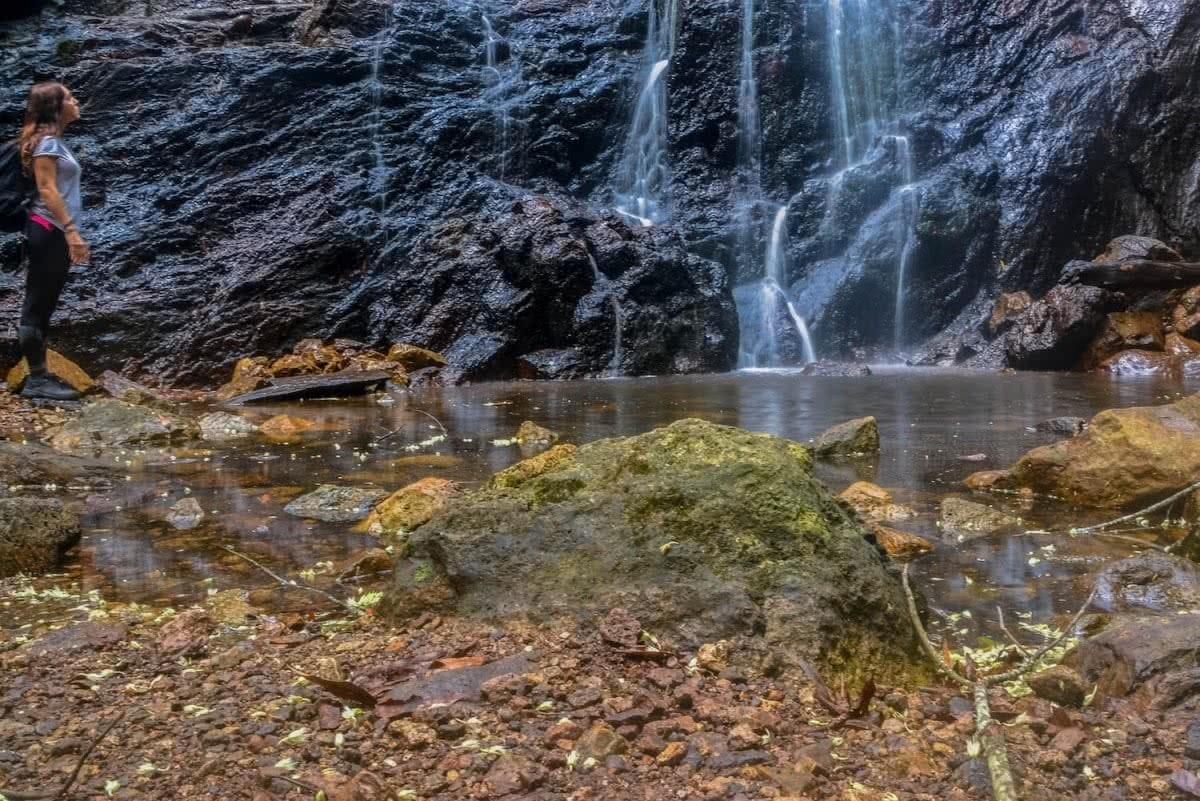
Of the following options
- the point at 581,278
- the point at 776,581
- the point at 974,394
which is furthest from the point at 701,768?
the point at 581,278

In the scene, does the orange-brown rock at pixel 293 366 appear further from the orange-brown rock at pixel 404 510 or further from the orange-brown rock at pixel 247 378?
the orange-brown rock at pixel 404 510

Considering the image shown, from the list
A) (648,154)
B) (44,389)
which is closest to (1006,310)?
(648,154)

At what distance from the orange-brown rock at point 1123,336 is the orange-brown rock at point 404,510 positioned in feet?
45.2

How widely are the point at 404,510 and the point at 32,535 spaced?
4.61 ft

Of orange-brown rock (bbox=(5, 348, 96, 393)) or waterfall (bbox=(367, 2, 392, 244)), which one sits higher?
waterfall (bbox=(367, 2, 392, 244))

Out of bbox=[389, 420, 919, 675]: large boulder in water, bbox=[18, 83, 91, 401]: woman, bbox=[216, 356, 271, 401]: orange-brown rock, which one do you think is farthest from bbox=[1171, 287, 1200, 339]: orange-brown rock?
bbox=[18, 83, 91, 401]: woman

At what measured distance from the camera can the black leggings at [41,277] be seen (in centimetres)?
657

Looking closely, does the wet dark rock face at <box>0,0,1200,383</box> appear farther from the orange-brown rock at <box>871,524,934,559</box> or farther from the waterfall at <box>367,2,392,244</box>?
the orange-brown rock at <box>871,524,934,559</box>

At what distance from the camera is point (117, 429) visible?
6520 millimetres

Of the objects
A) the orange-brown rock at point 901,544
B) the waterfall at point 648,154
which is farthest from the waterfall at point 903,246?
the orange-brown rock at point 901,544

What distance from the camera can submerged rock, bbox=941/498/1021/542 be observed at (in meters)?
3.77

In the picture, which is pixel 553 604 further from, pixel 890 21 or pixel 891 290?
pixel 890 21

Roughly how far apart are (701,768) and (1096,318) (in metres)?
15.6

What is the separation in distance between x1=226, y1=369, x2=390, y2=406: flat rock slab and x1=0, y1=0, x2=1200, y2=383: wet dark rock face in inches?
113
